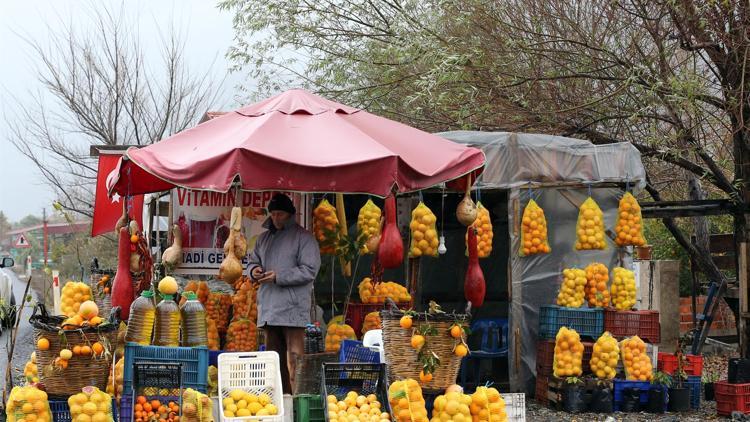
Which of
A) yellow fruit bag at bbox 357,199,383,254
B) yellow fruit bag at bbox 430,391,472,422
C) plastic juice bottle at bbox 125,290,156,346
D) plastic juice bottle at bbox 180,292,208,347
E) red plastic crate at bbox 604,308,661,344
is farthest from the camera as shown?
red plastic crate at bbox 604,308,661,344

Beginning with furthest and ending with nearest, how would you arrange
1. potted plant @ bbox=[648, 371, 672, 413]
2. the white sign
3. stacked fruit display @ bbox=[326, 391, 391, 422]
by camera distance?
potted plant @ bbox=[648, 371, 672, 413], the white sign, stacked fruit display @ bbox=[326, 391, 391, 422]

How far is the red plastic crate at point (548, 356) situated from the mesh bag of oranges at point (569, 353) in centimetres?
25

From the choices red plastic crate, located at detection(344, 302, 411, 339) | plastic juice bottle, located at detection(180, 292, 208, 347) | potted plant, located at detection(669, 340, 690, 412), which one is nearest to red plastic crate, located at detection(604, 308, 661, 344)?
potted plant, located at detection(669, 340, 690, 412)

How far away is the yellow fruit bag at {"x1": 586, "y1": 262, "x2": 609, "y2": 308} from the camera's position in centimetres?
1098

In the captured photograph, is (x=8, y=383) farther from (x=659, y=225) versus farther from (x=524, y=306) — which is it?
(x=659, y=225)

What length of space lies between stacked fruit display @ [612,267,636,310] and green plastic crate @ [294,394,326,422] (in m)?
5.18

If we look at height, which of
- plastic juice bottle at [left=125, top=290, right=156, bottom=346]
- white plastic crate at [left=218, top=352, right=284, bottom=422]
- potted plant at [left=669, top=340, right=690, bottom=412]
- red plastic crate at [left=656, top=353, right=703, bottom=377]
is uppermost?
plastic juice bottle at [left=125, top=290, right=156, bottom=346]

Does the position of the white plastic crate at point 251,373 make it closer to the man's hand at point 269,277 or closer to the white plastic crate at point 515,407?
the man's hand at point 269,277

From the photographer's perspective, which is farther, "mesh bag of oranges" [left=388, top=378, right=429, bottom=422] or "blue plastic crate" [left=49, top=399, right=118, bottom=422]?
"mesh bag of oranges" [left=388, top=378, right=429, bottom=422]

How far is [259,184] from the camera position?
687 cm

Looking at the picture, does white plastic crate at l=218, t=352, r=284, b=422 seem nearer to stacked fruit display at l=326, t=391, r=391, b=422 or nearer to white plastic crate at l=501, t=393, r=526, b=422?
stacked fruit display at l=326, t=391, r=391, b=422

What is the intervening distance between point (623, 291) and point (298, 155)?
17.6 feet

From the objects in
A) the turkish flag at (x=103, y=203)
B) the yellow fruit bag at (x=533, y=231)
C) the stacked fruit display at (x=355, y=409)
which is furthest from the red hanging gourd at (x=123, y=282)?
the yellow fruit bag at (x=533, y=231)

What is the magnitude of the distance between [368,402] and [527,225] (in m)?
4.80
